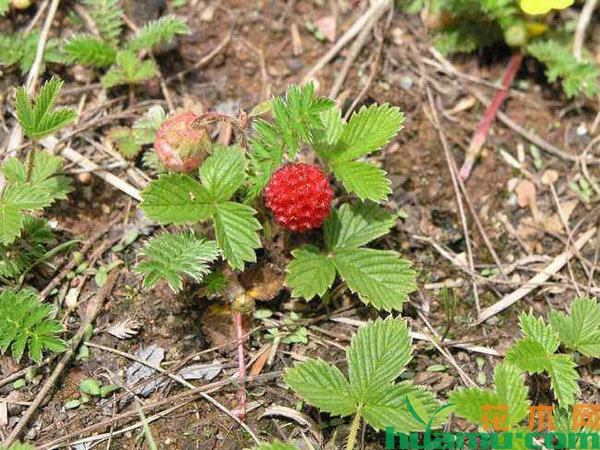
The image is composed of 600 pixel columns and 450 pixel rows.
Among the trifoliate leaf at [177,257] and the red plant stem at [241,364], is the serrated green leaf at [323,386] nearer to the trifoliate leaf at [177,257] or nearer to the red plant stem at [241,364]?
the red plant stem at [241,364]

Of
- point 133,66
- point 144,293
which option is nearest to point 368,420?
point 144,293

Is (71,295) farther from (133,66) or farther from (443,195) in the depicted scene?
(443,195)

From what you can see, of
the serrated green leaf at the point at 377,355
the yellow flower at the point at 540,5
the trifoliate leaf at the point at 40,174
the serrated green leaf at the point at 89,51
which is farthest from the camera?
the serrated green leaf at the point at 89,51

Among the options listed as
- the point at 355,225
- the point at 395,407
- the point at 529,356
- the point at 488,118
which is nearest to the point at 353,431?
the point at 395,407

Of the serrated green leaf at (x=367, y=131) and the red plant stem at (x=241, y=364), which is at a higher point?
the serrated green leaf at (x=367, y=131)

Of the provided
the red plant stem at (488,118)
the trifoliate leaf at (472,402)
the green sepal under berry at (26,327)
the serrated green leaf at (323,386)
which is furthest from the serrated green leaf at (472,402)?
the green sepal under berry at (26,327)

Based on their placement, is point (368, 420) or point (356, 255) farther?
point (356, 255)

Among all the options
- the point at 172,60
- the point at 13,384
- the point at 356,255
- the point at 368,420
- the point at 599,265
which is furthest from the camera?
the point at 172,60
